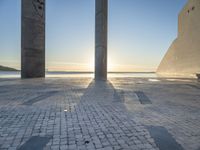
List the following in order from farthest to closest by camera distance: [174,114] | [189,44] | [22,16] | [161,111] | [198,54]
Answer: [189,44] → [198,54] → [22,16] → [161,111] → [174,114]

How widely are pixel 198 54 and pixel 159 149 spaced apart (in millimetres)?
31900

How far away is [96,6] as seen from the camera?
1482 cm

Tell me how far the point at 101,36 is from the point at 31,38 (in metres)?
6.28

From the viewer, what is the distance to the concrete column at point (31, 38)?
13.7 metres

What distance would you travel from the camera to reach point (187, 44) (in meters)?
33.0

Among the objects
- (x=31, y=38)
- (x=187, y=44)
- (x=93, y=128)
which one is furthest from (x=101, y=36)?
(x=187, y=44)

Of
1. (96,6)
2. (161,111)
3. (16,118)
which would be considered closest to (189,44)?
(96,6)

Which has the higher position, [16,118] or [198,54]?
[198,54]

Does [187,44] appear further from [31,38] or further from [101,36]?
[31,38]

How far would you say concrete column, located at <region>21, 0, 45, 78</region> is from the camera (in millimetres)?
13688

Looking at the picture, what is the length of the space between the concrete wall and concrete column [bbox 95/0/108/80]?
63.6 feet

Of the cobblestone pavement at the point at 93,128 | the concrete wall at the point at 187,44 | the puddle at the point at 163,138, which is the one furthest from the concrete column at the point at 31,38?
the concrete wall at the point at 187,44

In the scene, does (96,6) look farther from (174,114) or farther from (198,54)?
(198,54)

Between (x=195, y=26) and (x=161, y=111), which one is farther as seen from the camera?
(x=195, y=26)
